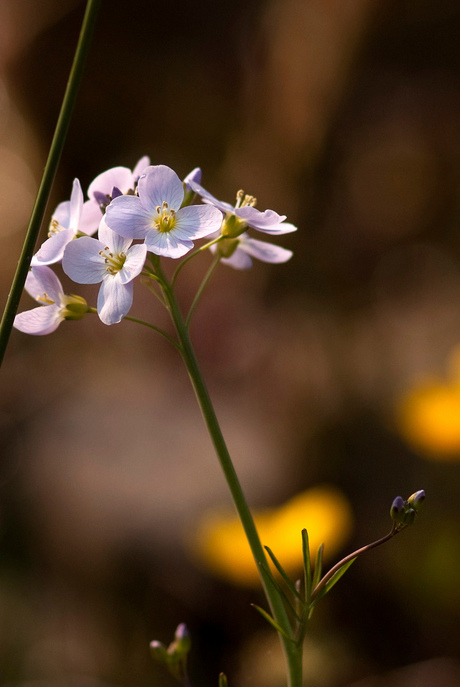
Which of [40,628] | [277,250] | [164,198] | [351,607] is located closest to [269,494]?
[351,607]

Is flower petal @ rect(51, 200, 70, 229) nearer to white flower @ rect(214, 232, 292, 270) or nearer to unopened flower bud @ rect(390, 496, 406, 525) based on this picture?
white flower @ rect(214, 232, 292, 270)

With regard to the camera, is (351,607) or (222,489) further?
(222,489)

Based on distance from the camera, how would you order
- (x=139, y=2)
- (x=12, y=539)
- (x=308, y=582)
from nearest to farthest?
(x=308, y=582), (x=12, y=539), (x=139, y=2)

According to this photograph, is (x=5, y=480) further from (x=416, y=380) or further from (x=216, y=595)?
(x=416, y=380)

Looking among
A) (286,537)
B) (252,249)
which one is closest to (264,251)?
(252,249)

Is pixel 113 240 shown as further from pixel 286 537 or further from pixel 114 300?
pixel 286 537

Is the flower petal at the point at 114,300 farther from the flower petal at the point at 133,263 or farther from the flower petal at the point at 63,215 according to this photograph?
the flower petal at the point at 63,215

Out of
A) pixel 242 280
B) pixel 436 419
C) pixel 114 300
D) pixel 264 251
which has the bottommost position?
pixel 114 300
